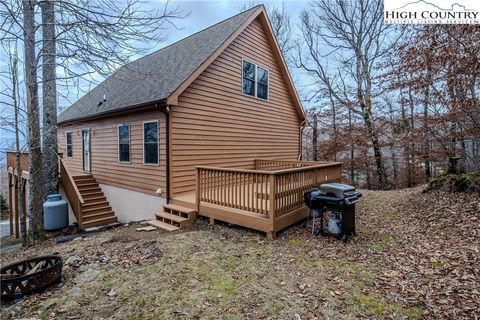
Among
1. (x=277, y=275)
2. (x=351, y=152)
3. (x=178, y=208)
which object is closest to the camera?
(x=277, y=275)

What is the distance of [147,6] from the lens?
5395 mm

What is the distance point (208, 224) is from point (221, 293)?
2994 millimetres

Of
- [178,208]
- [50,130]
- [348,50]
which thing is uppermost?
[348,50]

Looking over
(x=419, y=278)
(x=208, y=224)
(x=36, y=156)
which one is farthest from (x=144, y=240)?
(x=419, y=278)

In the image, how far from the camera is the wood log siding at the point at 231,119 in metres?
7.66

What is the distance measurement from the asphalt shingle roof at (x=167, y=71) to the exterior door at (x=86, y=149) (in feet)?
2.88

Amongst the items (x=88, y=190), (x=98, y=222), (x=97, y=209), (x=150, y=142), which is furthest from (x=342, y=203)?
(x=88, y=190)

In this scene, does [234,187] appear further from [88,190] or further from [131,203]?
[88,190]

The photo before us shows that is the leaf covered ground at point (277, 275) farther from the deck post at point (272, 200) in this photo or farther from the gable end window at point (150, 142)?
the gable end window at point (150, 142)

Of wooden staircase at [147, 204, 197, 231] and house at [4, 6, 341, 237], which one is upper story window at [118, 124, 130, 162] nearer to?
house at [4, 6, 341, 237]

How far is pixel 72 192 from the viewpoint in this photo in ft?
29.4

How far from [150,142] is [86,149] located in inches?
196

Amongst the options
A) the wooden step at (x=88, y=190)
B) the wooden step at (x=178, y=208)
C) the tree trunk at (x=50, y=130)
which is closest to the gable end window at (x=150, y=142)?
the wooden step at (x=178, y=208)

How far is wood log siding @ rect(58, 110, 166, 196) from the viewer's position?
772 cm
